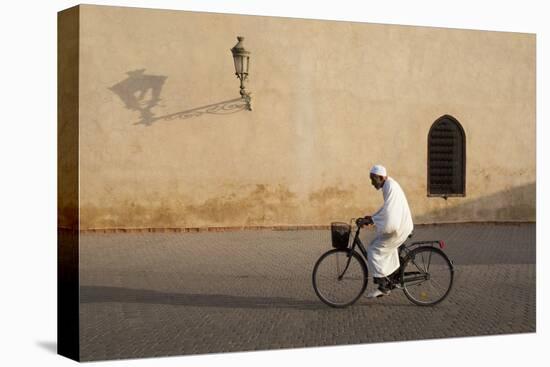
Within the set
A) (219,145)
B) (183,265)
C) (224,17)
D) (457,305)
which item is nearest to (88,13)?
(224,17)

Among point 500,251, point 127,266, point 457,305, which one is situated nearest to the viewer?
point 127,266

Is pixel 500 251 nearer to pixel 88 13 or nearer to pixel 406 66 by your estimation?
pixel 406 66

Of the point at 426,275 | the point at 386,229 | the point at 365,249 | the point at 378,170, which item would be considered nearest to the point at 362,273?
the point at 365,249

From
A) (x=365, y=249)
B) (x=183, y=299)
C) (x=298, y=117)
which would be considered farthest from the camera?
(x=298, y=117)

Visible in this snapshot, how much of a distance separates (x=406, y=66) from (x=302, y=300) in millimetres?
2890

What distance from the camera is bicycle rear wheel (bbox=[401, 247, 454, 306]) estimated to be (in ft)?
32.3

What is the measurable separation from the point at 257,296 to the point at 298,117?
80.3 inches

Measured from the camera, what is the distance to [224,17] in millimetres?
9430

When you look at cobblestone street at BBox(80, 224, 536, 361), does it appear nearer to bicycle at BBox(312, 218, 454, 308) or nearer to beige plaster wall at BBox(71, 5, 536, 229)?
bicycle at BBox(312, 218, 454, 308)

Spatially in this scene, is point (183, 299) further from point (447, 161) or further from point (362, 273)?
point (447, 161)

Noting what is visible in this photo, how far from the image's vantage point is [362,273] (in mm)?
9672

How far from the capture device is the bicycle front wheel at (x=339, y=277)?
9.51 meters

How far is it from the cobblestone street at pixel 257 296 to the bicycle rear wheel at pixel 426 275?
0.45ft

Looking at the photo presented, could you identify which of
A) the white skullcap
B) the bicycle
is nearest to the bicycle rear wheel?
the bicycle
